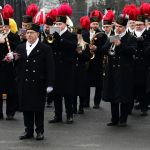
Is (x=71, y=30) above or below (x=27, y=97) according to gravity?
above

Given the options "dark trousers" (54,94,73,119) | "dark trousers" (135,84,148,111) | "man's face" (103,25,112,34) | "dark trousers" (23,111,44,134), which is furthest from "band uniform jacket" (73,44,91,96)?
"dark trousers" (23,111,44,134)

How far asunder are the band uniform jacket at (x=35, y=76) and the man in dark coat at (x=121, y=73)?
1.49 meters

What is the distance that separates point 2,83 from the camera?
36.2ft

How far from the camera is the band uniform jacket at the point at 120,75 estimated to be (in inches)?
398

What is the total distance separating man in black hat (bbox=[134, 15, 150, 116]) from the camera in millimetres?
11492

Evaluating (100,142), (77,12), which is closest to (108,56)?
(100,142)

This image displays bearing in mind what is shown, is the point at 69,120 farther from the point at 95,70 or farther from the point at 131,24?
the point at 131,24

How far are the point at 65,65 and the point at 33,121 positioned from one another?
1.63m

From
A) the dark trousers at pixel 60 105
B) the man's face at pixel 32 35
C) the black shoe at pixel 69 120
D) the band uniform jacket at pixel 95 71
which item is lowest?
the black shoe at pixel 69 120

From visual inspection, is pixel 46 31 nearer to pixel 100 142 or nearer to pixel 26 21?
pixel 26 21

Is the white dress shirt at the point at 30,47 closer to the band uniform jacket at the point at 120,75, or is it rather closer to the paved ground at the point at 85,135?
the paved ground at the point at 85,135

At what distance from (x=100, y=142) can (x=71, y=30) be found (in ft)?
9.70

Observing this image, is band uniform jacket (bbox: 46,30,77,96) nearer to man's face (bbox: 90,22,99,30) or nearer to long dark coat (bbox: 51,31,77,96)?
long dark coat (bbox: 51,31,77,96)

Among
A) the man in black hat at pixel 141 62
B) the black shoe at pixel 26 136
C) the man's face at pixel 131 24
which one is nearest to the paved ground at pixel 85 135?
the black shoe at pixel 26 136
